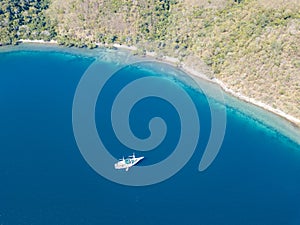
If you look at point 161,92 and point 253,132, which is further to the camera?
point 161,92

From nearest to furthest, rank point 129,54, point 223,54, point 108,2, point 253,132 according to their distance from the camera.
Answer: point 253,132
point 223,54
point 129,54
point 108,2

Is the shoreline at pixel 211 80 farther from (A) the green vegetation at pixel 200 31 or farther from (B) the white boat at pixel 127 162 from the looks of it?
(B) the white boat at pixel 127 162

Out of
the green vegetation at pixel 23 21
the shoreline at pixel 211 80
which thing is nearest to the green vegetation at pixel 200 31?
the green vegetation at pixel 23 21

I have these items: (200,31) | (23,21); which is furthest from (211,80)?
(23,21)

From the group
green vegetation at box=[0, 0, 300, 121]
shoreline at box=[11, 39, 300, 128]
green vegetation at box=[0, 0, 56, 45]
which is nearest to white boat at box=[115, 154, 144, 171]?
shoreline at box=[11, 39, 300, 128]

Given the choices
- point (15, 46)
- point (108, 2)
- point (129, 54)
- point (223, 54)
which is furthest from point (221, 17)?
point (15, 46)

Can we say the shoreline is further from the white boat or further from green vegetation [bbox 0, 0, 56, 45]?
the white boat

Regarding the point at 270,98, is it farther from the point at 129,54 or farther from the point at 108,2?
the point at 108,2

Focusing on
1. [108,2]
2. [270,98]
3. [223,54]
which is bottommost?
[270,98]
